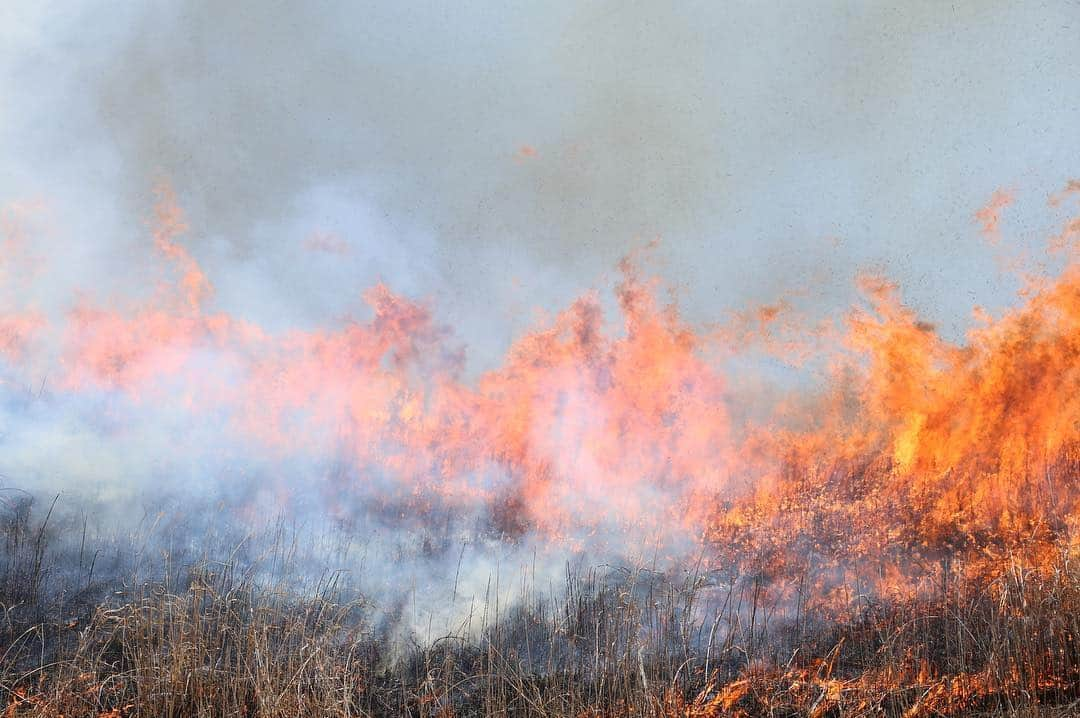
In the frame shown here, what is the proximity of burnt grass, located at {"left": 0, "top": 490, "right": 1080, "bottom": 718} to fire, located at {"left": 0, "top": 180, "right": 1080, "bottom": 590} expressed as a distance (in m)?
2.60

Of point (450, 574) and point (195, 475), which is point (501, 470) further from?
point (195, 475)

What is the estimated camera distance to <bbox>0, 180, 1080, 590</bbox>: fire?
1131cm

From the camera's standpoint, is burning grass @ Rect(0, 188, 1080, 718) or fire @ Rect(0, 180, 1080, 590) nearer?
burning grass @ Rect(0, 188, 1080, 718)

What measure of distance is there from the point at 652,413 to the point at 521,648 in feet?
27.3

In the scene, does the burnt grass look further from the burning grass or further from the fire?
the fire

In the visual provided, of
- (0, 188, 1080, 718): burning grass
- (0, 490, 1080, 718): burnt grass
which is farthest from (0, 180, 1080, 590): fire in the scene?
(0, 490, 1080, 718): burnt grass

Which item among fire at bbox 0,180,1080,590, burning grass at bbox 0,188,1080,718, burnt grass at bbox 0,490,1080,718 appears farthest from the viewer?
fire at bbox 0,180,1080,590

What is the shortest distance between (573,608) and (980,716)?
4.05m

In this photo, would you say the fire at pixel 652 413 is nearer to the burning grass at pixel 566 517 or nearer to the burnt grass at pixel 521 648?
the burning grass at pixel 566 517

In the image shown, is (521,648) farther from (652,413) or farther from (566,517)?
(652,413)

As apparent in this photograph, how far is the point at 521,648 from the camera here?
7.32 meters

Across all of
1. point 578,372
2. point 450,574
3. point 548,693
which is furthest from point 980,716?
point 578,372

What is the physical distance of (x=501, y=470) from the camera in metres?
13.7

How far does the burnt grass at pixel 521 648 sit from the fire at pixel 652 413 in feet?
8.52
